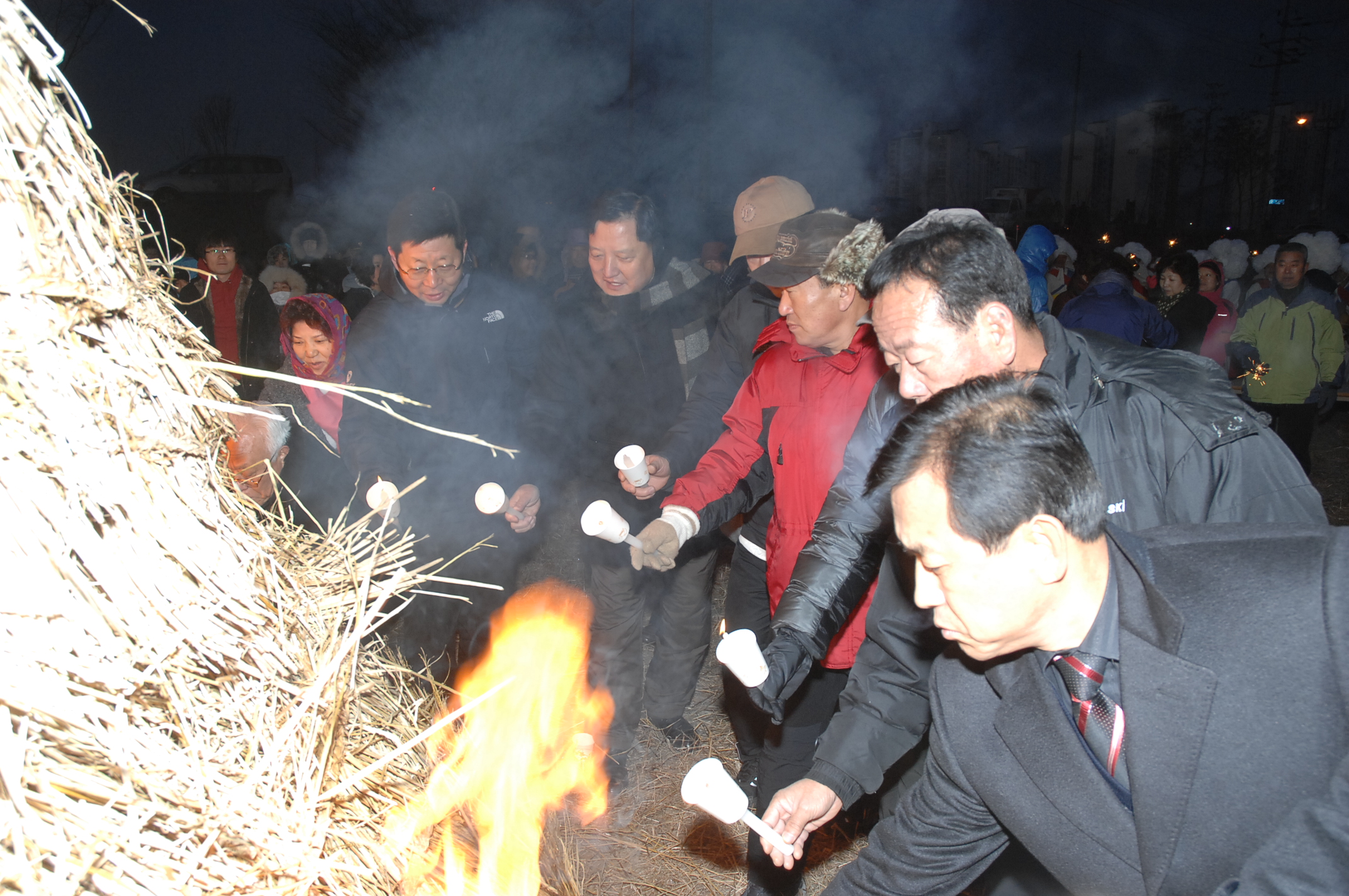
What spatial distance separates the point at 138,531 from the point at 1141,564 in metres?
1.67

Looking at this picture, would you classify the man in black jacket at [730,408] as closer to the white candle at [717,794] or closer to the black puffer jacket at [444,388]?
the black puffer jacket at [444,388]

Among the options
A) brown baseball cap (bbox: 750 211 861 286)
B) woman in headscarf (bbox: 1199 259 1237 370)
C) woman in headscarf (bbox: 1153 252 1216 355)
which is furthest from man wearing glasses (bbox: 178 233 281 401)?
woman in headscarf (bbox: 1199 259 1237 370)

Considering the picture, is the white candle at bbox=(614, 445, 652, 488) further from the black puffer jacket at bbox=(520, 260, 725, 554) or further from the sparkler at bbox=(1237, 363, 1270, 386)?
the sparkler at bbox=(1237, 363, 1270, 386)

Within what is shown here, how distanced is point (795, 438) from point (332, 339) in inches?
86.7

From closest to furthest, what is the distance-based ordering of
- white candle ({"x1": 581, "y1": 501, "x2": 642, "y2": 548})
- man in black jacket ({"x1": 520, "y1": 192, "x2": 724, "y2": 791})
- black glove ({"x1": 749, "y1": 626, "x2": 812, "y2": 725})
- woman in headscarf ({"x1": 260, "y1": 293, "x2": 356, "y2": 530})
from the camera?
black glove ({"x1": 749, "y1": 626, "x2": 812, "y2": 725})
white candle ({"x1": 581, "y1": 501, "x2": 642, "y2": 548})
woman in headscarf ({"x1": 260, "y1": 293, "x2": 356, "y2": 530})
man in black jacket ({"x1": 520, "y1": 192, "x2": 724, "y2": 791})

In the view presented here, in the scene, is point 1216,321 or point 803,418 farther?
point 1216,321

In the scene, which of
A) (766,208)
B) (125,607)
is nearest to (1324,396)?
(766,208)

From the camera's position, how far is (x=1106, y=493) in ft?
6.07

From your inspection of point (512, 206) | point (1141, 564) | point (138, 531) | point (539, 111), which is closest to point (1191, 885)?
point (1141, 564)

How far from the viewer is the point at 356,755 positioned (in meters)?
1.56

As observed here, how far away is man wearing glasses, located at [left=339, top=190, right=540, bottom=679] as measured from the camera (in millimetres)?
3406

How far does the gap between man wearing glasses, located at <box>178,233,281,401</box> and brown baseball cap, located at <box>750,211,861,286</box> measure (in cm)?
374

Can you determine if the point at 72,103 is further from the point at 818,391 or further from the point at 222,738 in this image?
the point at 818,391

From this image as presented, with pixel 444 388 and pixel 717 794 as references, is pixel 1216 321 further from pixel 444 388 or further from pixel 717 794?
pixel 717 794
